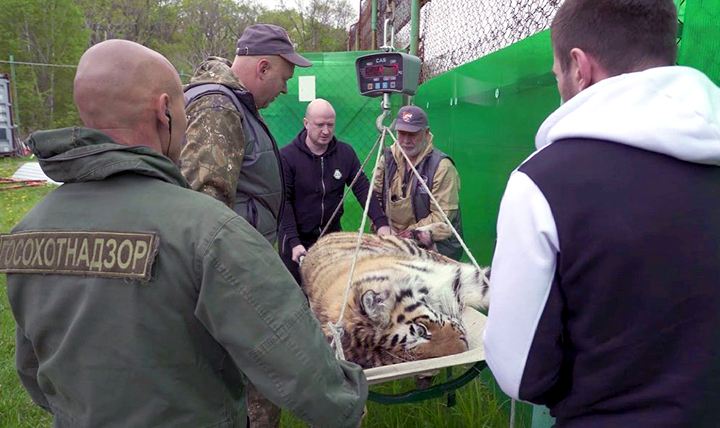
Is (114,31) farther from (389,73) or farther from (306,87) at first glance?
(389,73)

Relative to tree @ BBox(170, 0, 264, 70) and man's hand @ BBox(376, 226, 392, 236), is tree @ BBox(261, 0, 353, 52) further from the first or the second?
man's hand @ BBox(376, 226, 392, 236)

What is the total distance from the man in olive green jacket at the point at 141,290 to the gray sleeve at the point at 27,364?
0.52ft

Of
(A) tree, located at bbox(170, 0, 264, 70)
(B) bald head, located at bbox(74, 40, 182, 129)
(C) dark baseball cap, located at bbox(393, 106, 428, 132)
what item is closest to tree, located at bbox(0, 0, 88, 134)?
(A) tree, located at bbox(170, 0, 264, 70)

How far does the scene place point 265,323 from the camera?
4.27 feet

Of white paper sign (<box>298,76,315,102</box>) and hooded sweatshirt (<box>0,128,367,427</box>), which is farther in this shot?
white paper sign (<box>298,76,315,102</box>)

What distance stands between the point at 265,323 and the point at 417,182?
10.1ft

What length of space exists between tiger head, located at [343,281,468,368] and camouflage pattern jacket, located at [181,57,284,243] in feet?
2.01

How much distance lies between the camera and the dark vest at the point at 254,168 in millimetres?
2551

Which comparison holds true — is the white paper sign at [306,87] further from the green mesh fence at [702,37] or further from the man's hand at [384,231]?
the green mesh fence at [702,37]

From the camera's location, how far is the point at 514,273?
1.25m

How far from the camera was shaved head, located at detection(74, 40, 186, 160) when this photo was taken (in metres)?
1.40

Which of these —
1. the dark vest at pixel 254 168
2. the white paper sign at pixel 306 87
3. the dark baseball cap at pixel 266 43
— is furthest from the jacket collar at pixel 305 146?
the white paper sign at pixel 306 87

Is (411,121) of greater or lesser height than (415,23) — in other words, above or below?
below

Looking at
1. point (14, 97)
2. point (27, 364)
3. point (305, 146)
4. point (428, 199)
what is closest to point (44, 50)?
point (14, 97)
